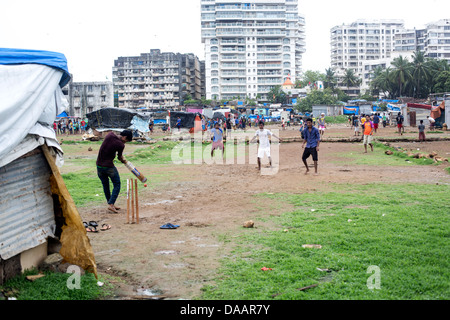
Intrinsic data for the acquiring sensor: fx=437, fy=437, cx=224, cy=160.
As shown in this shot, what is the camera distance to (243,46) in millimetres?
110000

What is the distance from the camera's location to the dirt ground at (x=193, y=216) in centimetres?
536

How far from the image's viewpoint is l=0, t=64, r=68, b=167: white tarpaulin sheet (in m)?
4.78

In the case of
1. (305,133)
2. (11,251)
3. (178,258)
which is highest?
(305,133)

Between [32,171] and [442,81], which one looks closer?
[32,171]

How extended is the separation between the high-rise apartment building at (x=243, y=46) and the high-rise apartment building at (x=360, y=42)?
128 ft

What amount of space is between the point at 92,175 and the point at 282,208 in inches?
335

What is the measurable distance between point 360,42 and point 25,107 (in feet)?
496

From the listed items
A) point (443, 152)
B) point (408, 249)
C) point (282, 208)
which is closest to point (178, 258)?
point (408, 249)

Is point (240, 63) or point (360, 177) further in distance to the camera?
point (240, 63)

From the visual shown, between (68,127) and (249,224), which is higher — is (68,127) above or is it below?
above

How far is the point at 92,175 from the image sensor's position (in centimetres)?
1536

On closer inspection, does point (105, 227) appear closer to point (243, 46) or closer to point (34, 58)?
point (34, 58)

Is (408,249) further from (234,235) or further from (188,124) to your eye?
(188,124)

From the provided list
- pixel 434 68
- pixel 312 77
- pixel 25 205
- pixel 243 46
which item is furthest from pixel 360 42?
pixel 25 205
